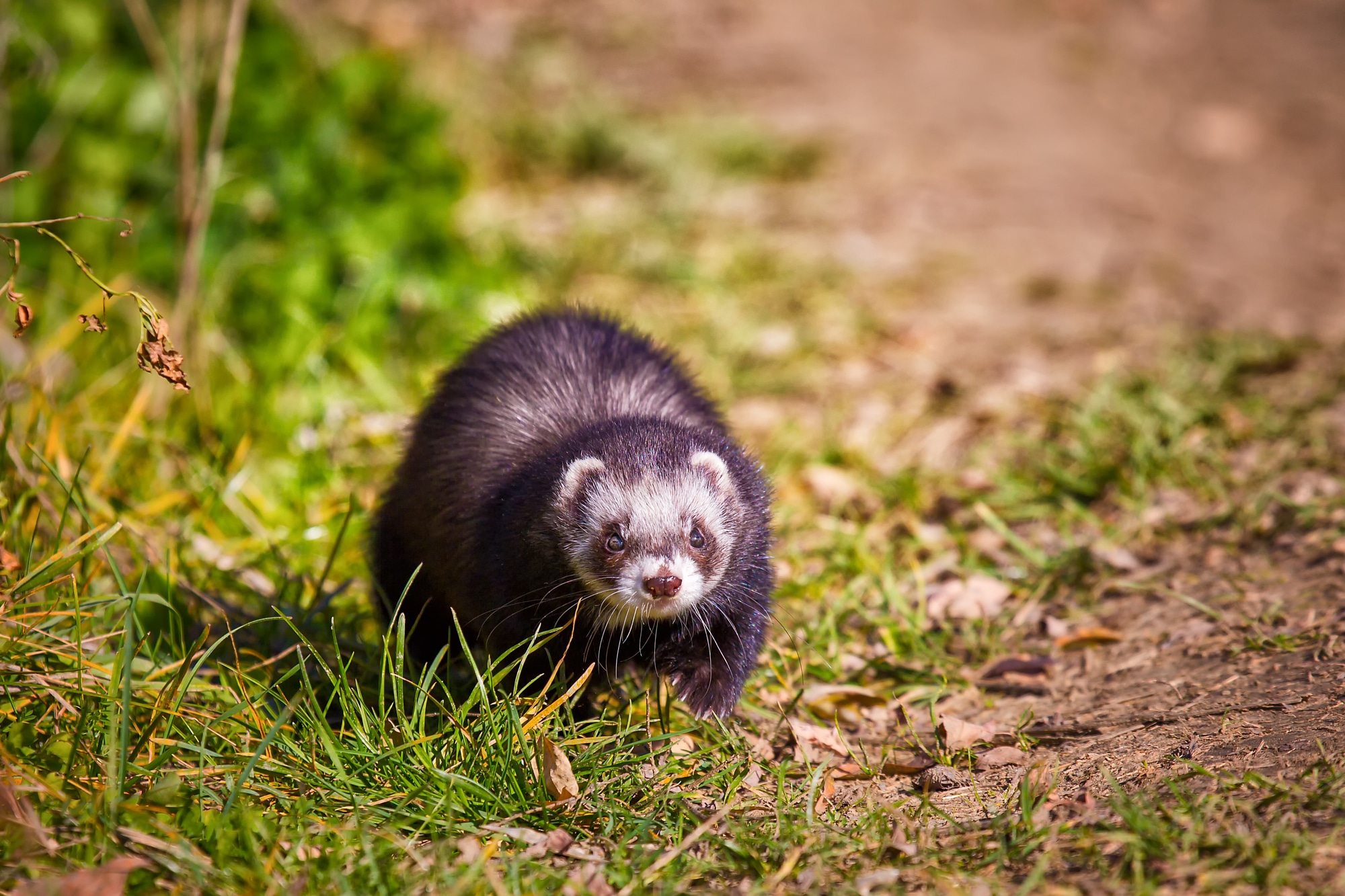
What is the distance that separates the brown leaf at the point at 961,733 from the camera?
416cm

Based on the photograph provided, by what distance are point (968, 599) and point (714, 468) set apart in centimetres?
172

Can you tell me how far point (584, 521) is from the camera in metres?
4.15

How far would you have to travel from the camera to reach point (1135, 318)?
780 cm

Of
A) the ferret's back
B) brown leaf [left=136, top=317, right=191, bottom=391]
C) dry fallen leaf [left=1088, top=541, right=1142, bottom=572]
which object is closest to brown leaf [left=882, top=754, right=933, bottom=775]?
the ferret's back

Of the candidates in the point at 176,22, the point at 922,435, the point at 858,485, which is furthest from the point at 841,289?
the point at 176,22

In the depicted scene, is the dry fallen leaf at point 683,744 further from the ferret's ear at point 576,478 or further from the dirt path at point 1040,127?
the dirt path at point 1040,127

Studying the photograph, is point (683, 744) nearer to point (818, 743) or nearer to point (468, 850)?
point (818, 743)

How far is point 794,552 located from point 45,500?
350 cm

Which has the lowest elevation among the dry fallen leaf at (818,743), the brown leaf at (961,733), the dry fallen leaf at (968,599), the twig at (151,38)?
the dry fallen leaf at (818,743)

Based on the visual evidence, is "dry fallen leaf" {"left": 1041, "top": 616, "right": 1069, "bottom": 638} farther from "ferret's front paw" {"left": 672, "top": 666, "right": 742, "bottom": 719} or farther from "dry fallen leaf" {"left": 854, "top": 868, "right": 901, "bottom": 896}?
"dry fallen leaf" {"left": 854, "top": 868, "right": 901, "bottom": 896}

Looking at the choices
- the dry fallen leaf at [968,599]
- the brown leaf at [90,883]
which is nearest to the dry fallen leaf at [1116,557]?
the dry fallen leaf at [968,599]

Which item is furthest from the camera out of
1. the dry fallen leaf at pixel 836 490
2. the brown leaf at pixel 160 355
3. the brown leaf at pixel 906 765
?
the dry fallen leaf at pixel 836 490

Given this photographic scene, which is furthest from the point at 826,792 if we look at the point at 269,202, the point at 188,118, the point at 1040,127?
the point at 1040,127

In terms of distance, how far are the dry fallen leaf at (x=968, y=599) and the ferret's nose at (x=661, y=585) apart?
5.78 ft
